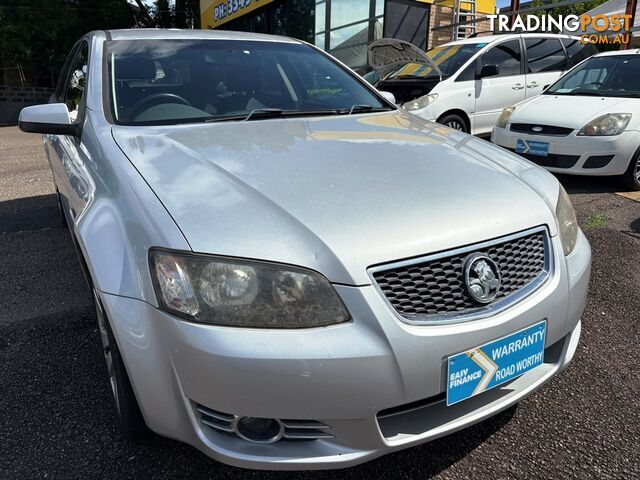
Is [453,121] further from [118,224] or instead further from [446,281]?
[118,224]

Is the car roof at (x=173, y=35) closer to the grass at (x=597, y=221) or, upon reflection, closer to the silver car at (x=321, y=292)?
the silver car at (x=321, y=292)

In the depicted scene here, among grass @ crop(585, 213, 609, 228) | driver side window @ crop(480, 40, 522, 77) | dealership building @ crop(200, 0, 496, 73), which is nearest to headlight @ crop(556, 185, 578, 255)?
grass @ crop(585, 213, 609, 228)

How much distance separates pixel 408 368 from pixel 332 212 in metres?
0.49

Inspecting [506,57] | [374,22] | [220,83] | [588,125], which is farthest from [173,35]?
[374,22]

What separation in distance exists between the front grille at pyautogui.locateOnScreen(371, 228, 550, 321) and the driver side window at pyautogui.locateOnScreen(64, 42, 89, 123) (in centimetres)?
191

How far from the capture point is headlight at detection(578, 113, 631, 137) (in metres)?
4.85

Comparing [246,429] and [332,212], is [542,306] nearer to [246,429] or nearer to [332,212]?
[332,212]

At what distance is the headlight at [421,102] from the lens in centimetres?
636

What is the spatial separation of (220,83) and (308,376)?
1.80 m

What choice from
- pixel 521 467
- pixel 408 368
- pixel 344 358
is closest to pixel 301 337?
pixel 344 358

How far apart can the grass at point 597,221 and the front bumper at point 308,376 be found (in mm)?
3035

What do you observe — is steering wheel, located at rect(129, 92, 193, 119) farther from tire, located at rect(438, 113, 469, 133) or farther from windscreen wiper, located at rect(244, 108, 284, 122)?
tire, located at rect(438, 113, 469, 133)

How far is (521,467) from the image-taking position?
1732 millimetres

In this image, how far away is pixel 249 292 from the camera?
4.50 ft
